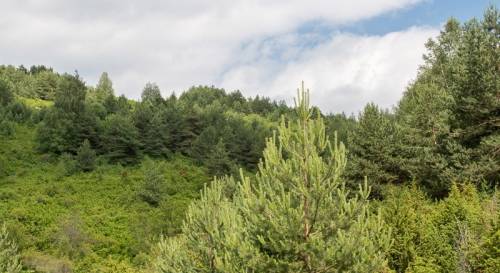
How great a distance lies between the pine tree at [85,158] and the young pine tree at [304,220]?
184 feet

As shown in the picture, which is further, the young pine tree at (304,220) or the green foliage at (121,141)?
the green foliage at (121,141)

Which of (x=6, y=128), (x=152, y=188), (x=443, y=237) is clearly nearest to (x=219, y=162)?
(x=152, y=188)

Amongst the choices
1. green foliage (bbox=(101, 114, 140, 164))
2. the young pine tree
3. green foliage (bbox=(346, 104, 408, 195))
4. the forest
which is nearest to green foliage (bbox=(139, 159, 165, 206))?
the forest

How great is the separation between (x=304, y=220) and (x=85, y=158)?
2282 inches

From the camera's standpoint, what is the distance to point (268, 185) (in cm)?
1035

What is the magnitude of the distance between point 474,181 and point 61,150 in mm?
57374

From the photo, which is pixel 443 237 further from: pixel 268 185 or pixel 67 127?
pixel 67 127

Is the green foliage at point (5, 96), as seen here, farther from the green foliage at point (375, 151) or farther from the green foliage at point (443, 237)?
A: the green foliage at point (443, 237)

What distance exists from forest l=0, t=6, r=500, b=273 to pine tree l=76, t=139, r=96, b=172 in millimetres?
180

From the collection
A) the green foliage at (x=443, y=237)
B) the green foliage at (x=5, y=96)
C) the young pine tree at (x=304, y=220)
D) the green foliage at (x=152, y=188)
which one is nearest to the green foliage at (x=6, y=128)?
the green foliage at (x=5, y=96)

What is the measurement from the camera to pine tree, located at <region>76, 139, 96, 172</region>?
203 ft

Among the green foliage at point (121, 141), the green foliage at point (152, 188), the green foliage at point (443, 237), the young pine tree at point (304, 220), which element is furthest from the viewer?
the green foliage at point (121, 141)

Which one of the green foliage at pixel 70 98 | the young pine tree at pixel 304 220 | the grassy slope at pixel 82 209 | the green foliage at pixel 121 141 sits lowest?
the grassy slope at pixel 82 209

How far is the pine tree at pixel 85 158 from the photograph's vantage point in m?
61.9
